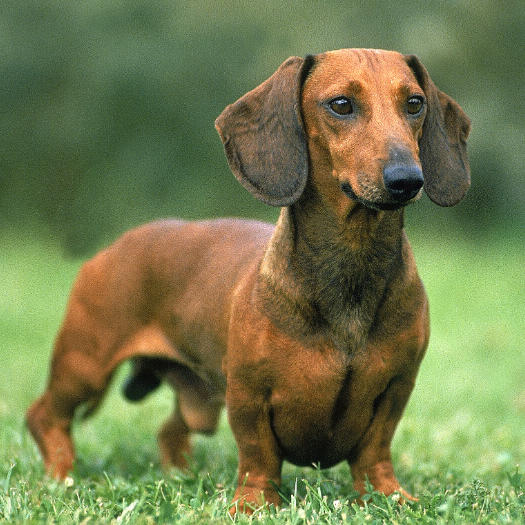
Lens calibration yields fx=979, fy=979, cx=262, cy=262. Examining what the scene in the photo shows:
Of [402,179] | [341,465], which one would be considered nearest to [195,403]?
[341,465]

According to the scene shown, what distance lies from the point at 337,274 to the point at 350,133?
570 millimetres

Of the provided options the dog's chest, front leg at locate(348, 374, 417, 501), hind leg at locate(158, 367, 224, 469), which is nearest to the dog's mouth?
the dog's chest

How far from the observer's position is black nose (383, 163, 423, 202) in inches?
125

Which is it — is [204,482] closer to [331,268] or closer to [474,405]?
[331,268]

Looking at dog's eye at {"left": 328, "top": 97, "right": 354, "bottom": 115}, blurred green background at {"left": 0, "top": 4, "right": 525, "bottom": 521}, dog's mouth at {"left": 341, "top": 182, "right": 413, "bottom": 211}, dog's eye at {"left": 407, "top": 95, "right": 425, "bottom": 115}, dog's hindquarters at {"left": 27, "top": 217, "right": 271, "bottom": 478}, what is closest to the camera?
dog's mouth at {"left": 341, "top": 182, "right": 413, "bottom": 211}

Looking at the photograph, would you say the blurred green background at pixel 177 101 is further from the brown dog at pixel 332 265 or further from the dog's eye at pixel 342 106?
the dog's eye at pixel 342 106

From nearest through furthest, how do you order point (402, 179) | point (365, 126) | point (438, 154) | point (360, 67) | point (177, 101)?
point (402, 179)
point (365, 126)
point (360, 67)
point (438, 154)
point (177, 101)

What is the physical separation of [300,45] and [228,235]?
11.8 metres

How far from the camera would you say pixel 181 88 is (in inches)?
657

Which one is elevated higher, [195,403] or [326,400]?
[326,400]

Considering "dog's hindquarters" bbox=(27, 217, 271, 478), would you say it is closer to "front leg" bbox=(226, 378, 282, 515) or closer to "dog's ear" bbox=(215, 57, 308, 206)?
"front leg" bbox=(226, 378, 282, 515)

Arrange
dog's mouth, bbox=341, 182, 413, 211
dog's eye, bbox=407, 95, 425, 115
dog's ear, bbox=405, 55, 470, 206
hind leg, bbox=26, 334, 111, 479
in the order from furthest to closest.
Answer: hind leg, bbox=26, 334, 111, 479, dog's ear, bbox=405, 55, 470, 206, dog's eye, bbox=407, 95, 425, 115, dog's mouth, bbox=341, 182, 413, 211

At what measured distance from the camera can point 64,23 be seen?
17.1m

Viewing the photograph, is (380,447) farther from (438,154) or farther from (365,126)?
(365,126)
